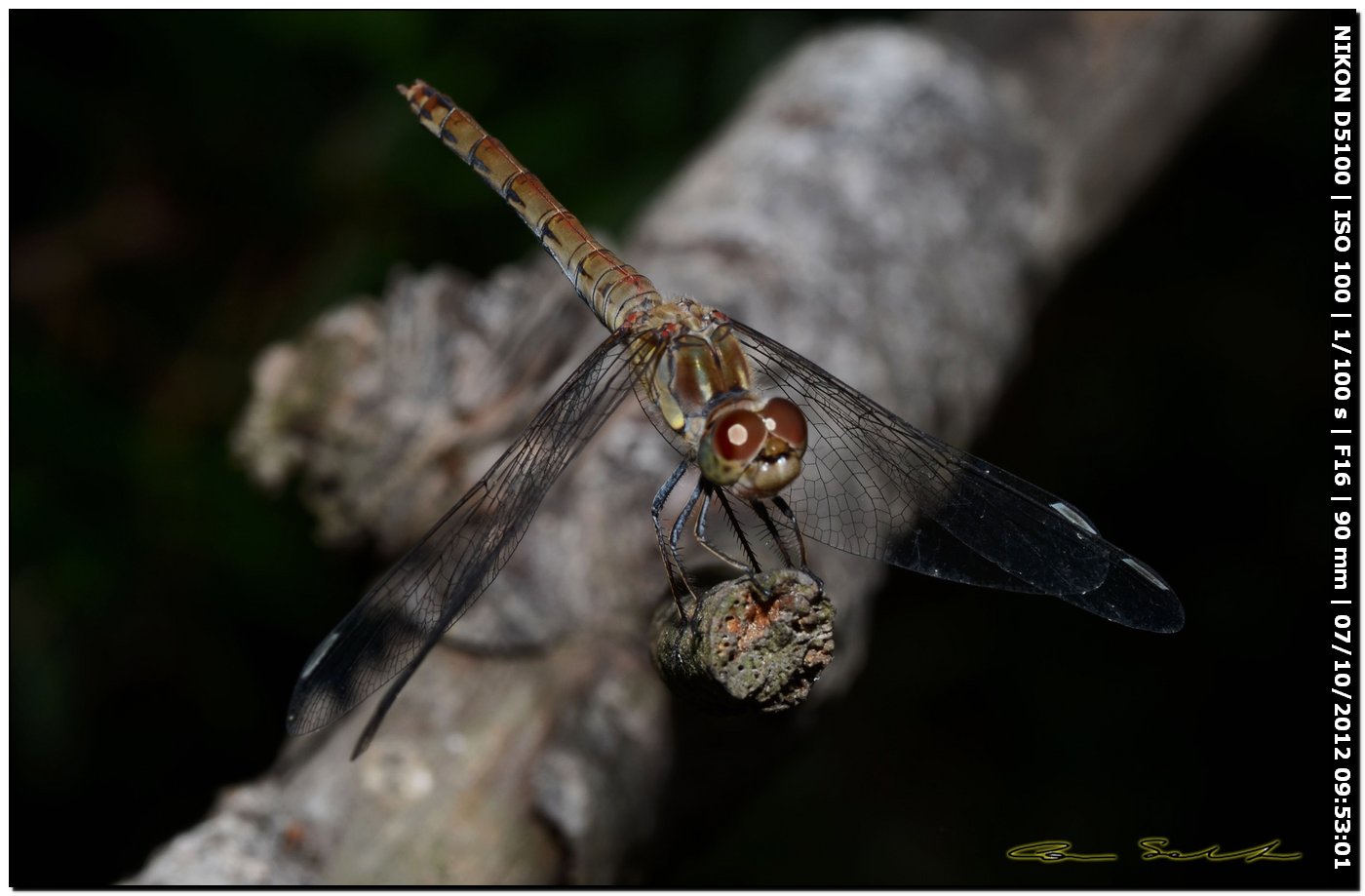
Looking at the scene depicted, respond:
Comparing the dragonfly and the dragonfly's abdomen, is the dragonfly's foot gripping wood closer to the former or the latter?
the dragonfly

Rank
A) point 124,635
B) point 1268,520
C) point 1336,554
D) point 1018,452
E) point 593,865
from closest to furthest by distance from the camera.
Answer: point 593,865
point 124,635
point 1336,554
point 1268,520
point 1018,452

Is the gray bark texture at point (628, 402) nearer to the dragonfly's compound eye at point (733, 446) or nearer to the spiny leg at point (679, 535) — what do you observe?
the spiny leg at point (679, 535)

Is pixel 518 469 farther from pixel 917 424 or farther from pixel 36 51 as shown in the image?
pixel 36 51

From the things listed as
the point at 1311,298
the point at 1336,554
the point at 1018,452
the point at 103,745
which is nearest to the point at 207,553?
the point at 103,745

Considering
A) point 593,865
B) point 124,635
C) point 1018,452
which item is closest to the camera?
point 593,865
